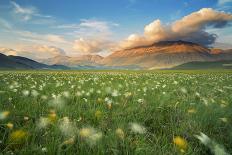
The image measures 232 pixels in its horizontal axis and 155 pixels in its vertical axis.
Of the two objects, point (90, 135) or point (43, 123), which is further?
point (43, 123)

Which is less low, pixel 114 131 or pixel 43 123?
pixel 43 123

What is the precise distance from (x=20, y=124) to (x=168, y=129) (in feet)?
6.72

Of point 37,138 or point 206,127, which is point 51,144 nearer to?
point 37,138

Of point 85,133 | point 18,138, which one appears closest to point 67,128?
point 85,133

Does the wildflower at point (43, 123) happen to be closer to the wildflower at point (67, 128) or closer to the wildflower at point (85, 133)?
the wildflower at point (67, 128)

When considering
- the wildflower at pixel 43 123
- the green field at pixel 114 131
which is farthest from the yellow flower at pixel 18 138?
the wildflower at pixel 43 123

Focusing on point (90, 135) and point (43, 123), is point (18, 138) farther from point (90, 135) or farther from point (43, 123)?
point (90, 135)

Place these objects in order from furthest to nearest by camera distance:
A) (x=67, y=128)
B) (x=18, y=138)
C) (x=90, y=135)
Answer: (x=67, y=128), (x=90, y=135), (x=18, y=138)

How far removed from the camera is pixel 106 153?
2.19 metres

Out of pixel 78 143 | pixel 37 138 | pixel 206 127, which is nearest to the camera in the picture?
pixel 78 143

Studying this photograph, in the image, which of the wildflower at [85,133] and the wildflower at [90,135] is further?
the wildflower at [85,133]

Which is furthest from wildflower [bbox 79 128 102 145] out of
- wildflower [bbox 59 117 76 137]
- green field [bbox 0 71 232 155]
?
wildflower [bbox 59 117 76 137]

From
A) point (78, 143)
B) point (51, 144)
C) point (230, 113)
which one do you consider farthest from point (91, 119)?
point (230, 113)

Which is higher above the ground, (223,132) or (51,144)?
(51,144)
